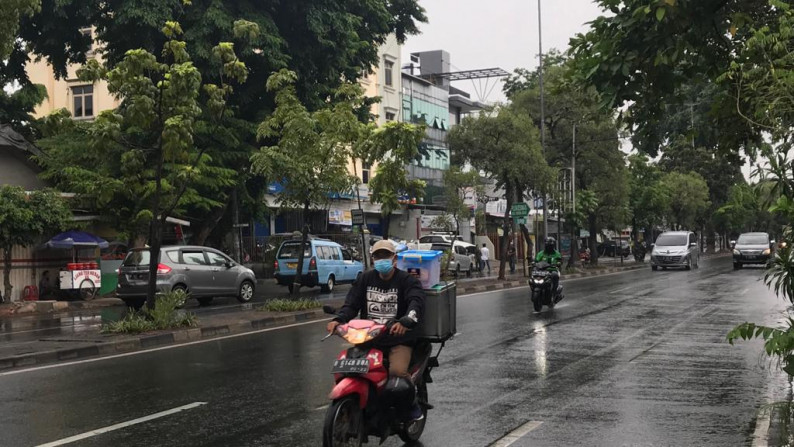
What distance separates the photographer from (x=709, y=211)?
233ft

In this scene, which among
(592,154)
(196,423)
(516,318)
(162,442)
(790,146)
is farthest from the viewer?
(592,154)

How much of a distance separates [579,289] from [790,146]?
68.7 feet

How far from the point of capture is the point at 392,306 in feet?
20.3

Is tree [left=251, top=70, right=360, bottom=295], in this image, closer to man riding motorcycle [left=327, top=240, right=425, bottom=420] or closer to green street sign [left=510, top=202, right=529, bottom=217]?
man riding motorcycle [left=327, top=240, right=425, bottom=420]

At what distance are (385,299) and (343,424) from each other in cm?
112

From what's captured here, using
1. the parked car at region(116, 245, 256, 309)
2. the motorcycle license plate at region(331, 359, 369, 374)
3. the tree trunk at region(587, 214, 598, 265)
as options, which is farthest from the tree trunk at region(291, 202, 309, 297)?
the tree trunk at region(587, 214, 598, 265)

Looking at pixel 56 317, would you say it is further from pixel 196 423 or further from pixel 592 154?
pixel 592 154

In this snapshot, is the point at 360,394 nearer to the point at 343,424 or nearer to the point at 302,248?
the point at 343,424

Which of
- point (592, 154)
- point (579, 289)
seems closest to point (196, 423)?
point (579, 289)

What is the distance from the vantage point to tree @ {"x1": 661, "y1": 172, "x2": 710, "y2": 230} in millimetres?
61250

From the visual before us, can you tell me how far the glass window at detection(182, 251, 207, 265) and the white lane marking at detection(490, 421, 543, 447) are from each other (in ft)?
51.0

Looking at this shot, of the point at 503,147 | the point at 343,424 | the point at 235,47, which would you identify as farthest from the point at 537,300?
the point at 235,47

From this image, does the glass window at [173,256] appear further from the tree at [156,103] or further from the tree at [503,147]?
the tree at [503,147]

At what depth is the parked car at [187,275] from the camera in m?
19.9
